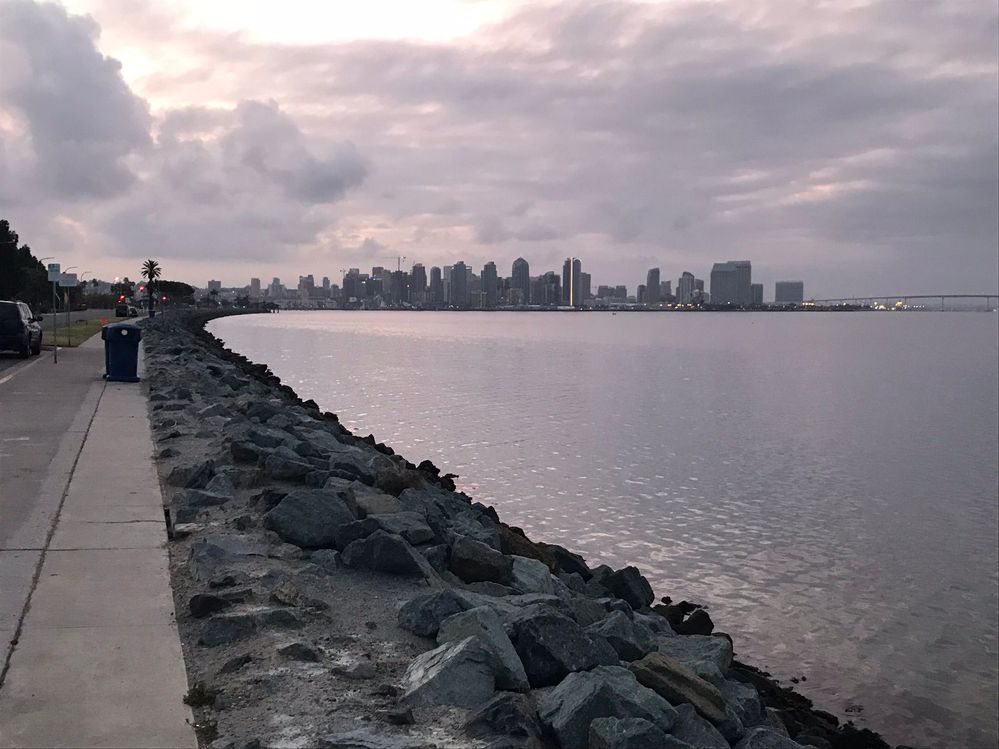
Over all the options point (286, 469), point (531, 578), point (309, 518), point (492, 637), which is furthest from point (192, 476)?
point (492, 637)

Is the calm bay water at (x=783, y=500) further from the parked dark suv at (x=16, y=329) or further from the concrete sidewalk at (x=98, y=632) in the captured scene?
the parked dark suv at (x=16, y=329)

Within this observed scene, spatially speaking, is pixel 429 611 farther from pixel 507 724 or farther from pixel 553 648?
pixel 507 724

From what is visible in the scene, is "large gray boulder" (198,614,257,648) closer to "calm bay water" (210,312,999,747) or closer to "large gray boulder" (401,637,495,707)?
"large gray boulder" (401,637,495,707)

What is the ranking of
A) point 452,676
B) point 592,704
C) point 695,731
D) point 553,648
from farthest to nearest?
point 553,648 < point 695,731 < point 452,676 < point 592,704

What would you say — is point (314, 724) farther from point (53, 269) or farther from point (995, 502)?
point (53, 269)

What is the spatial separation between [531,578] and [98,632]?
3808 millimetres

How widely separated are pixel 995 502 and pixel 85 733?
1978 cm

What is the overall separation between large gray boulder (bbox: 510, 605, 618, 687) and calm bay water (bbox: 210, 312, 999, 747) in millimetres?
5517

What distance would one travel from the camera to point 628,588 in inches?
438

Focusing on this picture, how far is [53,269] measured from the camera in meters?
29.8

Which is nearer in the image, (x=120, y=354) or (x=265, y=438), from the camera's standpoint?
(x=265, y=438)

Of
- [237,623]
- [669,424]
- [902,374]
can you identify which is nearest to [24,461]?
[237,623]

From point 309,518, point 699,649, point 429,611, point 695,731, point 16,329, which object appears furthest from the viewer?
point 16,329

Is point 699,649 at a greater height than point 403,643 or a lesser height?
lesser
